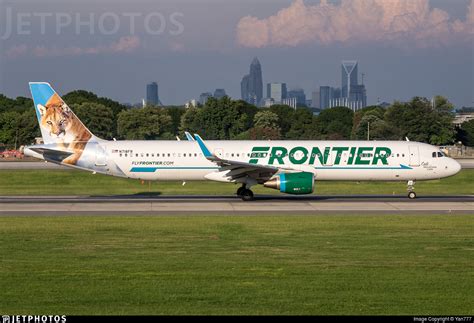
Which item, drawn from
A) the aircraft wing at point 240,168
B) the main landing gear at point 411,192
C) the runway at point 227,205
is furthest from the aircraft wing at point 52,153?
the main landing gear at point 411,192

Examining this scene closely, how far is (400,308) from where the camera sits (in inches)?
653

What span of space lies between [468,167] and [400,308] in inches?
2053

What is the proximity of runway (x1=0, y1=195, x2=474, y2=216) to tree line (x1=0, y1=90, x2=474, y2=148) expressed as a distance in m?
59.4

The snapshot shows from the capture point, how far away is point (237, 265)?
71.6ft

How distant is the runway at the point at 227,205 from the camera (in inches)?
1425

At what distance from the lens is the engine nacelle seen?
132 ft

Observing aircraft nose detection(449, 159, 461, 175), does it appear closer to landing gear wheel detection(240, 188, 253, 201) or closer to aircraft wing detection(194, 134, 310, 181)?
aircraft wing detection(194, 134, 310, 181)

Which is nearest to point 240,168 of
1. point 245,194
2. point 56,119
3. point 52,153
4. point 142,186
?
point 245,194

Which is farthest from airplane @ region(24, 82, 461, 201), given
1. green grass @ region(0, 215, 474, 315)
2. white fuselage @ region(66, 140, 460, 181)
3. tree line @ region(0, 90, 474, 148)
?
tree line @ region(0, 90, 474, 148)

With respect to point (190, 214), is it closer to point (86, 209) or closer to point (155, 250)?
point (86, 209)

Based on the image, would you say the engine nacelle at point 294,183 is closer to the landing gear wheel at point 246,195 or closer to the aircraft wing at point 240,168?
the aircraft wing at point 240,168

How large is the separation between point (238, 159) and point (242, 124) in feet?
256

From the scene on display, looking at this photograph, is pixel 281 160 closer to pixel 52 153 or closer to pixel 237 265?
pixel 52 153

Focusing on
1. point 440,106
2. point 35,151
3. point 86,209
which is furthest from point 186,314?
point 440,106
